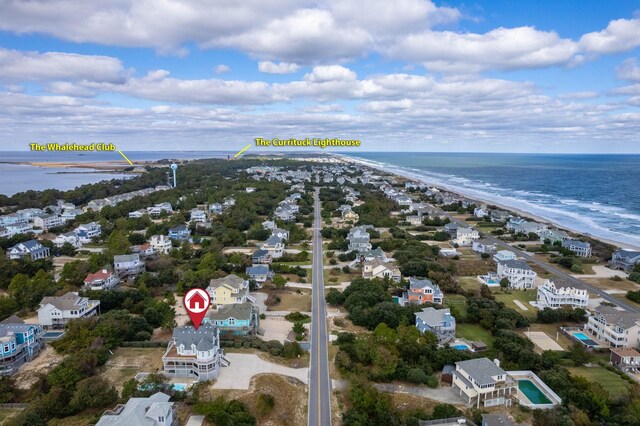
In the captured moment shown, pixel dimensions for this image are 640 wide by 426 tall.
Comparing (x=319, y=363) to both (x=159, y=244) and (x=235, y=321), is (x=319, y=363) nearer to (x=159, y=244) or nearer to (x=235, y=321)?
(x=235, y=321)

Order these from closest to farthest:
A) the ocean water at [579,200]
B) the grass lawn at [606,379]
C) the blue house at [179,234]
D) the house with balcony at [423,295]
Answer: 1. the grass lawn at [606,379]
2. the house with balcony at [423,295]
3. the blue house at [179,234]
4. the ocean water at [579,200]

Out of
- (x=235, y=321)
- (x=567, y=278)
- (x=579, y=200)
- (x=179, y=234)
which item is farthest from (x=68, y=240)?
(x=579, y=200)

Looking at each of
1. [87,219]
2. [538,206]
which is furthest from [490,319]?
[538,206]

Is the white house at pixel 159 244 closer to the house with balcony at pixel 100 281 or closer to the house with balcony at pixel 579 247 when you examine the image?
the house with balcony at pixel 100 281

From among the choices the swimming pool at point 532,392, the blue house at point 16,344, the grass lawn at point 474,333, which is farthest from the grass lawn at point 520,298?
the blue house at point 16,344

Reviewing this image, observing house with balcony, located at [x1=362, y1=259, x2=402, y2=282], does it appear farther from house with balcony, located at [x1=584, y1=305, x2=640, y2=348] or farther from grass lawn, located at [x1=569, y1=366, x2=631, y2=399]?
grass lawn, located at [x1=569, y1=366, x2=631, y2=399]

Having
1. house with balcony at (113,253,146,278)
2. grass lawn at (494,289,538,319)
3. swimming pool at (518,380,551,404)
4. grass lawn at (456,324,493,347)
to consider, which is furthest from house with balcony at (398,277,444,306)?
house with balcony at (113,253,146,278)

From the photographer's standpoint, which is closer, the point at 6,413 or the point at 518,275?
the point at 6,413
